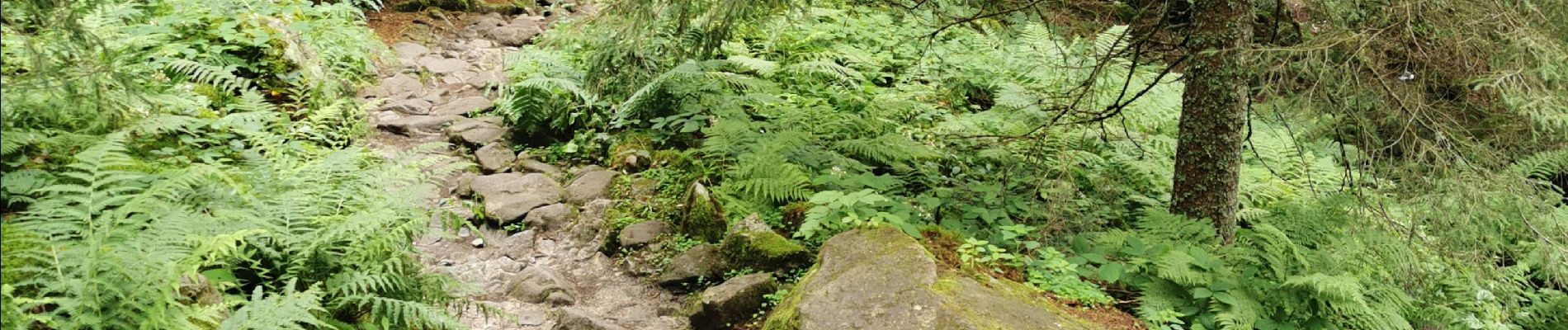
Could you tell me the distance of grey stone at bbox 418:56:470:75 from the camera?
36.6 ft

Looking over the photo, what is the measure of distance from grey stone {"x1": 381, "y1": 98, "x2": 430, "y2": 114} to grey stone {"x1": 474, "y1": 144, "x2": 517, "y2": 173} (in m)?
1.55

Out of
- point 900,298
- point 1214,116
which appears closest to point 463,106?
point 900,298

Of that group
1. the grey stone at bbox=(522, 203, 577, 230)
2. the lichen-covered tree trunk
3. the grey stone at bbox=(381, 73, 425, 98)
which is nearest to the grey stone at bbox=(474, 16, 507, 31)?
the grey stone at bbox=(381, 73, 425, 98)

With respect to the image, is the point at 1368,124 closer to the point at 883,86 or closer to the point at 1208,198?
the point at 1208,198

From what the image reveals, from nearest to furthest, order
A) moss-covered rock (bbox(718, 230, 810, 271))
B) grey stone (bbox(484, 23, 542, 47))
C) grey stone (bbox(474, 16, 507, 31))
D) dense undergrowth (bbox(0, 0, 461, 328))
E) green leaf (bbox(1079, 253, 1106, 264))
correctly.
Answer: dense undergrowth (bbox(0, 0, 461, 328)) < green leaf (bbox(1079, 253, 1106, 264)) < moss-covered rock (bbox(718, 230, 810, 271)) < grey stone (bbox(484, 23, 542, 47)) < grey stone (bbox(474, 16, 507, 31))

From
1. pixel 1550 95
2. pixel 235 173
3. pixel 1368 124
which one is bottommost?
pixel 235 173

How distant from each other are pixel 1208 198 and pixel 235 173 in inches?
219

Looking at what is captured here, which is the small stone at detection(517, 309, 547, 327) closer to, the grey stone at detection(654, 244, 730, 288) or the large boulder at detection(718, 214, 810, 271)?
the grey stone at detection(654, 244, 730, 288)

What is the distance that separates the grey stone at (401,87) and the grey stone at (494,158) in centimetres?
212

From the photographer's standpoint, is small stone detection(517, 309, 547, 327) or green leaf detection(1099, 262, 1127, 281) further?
small stone detection(517, 309, 547, 327)

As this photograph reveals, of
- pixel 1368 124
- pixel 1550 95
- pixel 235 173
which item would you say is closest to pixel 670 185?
pixel 235 173

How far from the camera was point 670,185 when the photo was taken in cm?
728

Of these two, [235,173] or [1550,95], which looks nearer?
[1550,95]

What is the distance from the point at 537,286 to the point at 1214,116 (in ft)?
13.6
